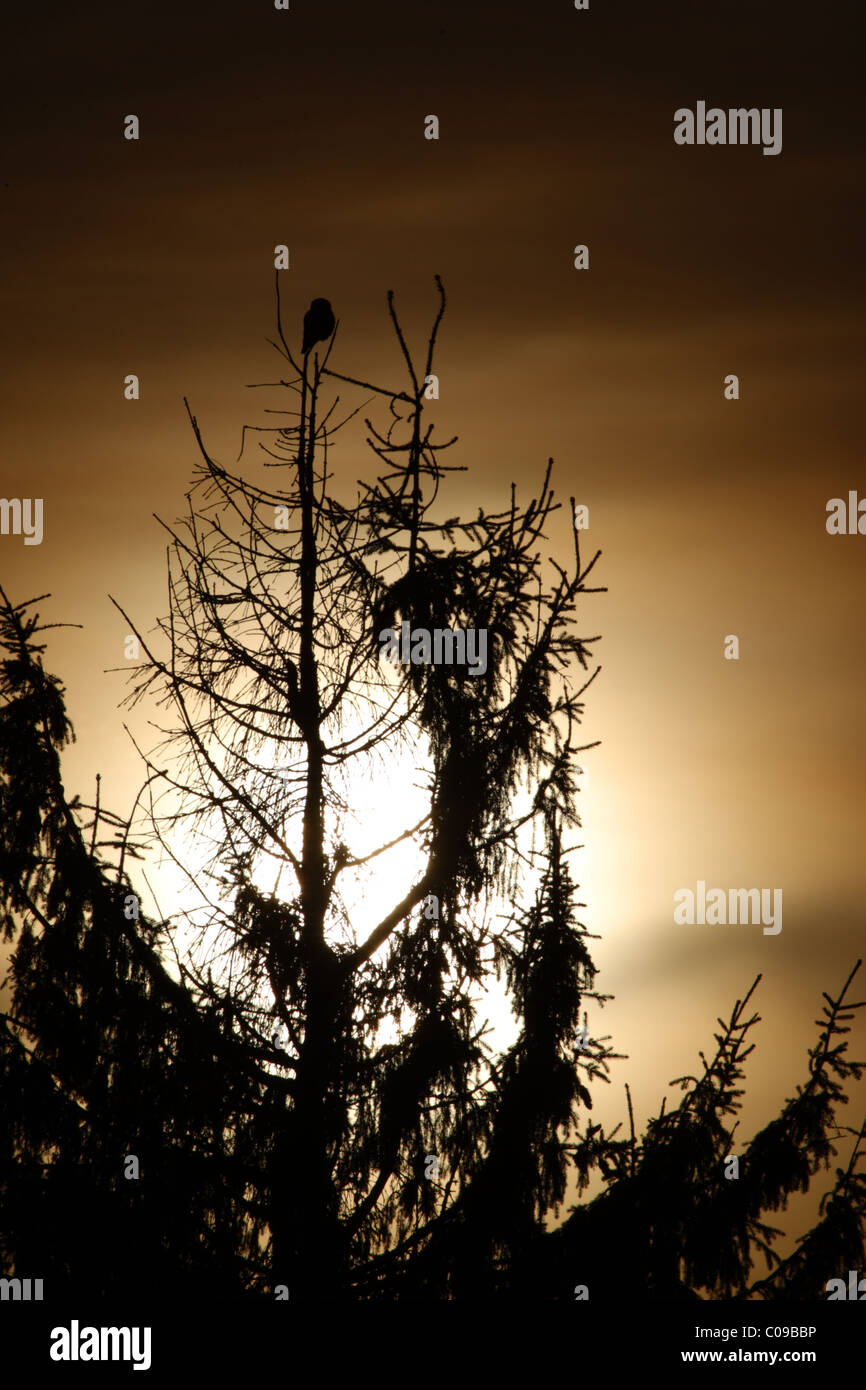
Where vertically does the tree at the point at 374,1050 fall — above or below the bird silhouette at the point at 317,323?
below

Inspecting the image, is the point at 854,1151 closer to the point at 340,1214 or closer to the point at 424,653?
the point at 340,1214

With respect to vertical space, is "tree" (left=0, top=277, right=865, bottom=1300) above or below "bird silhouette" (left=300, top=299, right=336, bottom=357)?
below

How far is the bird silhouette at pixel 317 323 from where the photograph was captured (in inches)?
305

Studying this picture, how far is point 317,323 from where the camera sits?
25.5 ft

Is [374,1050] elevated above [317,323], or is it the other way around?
[317,323]

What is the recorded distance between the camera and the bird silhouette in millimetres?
7746

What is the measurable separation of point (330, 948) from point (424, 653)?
179cm

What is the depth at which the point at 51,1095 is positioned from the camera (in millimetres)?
7219

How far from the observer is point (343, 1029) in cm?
726
